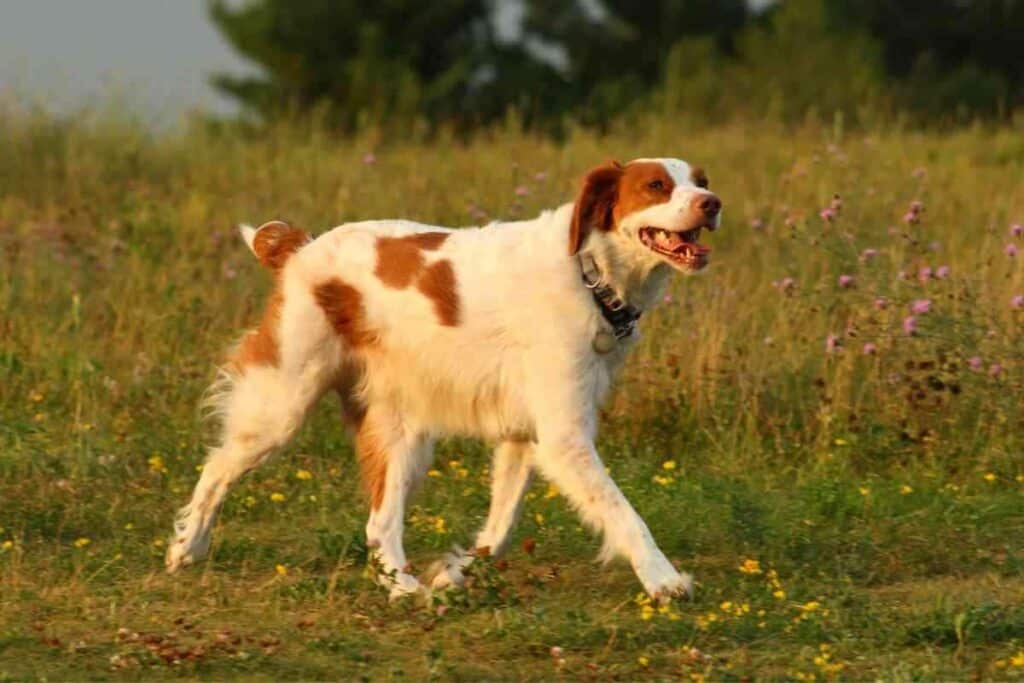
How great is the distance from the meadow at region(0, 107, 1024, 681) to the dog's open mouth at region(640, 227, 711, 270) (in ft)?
3.29

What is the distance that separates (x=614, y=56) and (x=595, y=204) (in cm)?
2174

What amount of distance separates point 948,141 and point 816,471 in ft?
24.4

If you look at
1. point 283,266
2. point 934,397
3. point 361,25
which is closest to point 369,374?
point 283,266

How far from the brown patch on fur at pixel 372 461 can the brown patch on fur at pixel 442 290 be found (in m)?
0.47

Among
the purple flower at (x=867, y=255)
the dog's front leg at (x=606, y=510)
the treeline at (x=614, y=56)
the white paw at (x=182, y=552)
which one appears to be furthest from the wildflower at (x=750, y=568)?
the treeline at (x=614, y=56)

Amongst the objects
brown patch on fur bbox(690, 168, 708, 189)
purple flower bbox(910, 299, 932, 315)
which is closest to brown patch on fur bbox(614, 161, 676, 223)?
brown patch on fur bbox(690, 168, 708, 189)

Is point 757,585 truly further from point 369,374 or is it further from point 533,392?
point 369,374

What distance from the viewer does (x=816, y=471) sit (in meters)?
7.08

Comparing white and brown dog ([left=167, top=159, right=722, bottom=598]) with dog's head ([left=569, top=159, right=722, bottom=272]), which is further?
white and brown dog ([left=167, top=159, right=722, bottom=598])

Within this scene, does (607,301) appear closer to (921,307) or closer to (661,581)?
(661,581)

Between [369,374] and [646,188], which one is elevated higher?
[646,188]

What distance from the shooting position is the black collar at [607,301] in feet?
18.7

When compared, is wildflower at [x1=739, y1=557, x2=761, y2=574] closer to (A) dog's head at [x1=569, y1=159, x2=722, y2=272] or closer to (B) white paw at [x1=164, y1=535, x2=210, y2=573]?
(A) dog's head at [x1=569, y1=159, x2=722, y2=272]

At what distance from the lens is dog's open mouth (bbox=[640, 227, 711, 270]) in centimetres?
557
